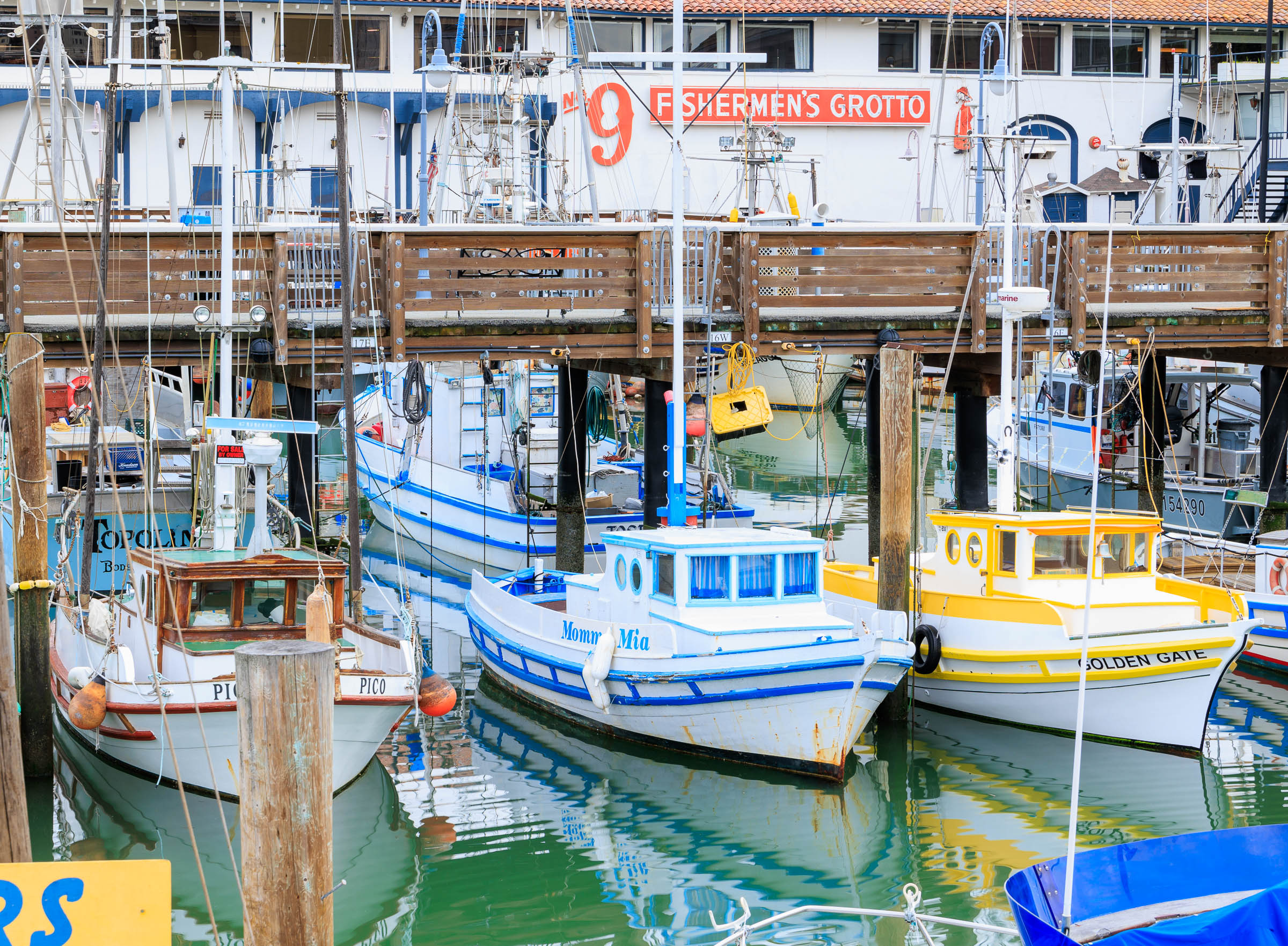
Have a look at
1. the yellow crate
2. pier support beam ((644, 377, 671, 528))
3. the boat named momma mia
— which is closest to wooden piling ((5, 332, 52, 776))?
the yellow crate

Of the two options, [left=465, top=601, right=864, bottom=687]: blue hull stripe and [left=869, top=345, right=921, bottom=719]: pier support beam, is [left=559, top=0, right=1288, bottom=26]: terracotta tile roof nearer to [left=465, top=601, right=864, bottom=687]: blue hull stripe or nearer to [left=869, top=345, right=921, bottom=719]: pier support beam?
[left=869, top=345, right=921, bottom=719]: pier support beam

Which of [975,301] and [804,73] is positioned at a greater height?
[804,73]

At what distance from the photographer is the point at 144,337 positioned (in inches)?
643

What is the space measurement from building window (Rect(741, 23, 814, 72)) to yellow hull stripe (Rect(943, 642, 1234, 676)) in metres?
25.0

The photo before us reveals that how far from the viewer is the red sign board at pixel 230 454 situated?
577 inches

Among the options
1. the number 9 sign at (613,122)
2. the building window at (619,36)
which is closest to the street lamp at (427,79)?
the building window at (619,36)

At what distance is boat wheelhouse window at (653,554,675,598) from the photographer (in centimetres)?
1480

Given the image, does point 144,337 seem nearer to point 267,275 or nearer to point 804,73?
point 267,275

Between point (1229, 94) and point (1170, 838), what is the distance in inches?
1415

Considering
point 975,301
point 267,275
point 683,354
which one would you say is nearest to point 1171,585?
point 975,301

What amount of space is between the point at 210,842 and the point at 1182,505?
1883cm

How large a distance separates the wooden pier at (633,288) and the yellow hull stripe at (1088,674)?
3.95m

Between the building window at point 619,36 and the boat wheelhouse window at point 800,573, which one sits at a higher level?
the building window at point 619,36

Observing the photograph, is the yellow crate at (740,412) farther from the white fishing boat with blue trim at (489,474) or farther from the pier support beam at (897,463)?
the white fishing boat with blue trim at (489,474)
